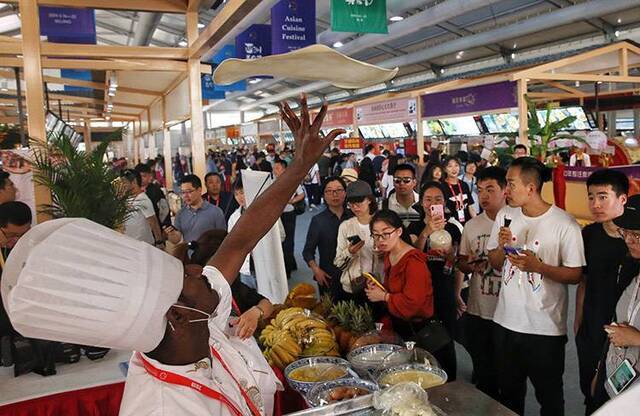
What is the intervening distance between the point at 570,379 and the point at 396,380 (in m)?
2.50

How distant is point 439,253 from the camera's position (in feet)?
12.2

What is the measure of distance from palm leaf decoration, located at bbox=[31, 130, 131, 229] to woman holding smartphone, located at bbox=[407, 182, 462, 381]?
2.35 meters

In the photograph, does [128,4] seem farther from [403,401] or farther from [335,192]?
[403,401]

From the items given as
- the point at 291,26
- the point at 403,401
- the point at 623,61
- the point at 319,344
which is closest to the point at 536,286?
the point at 319,344

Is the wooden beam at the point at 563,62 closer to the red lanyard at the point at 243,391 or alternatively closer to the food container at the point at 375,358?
the food container at the point at 375,358

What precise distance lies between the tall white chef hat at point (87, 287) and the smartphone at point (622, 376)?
177 cm

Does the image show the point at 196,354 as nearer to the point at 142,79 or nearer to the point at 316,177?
the point at 142,79

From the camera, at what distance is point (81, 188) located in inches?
149

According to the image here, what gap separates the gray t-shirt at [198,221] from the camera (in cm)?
502

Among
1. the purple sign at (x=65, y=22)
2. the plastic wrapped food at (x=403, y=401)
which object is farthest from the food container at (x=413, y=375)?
the purple sign at (x=65, y=22)

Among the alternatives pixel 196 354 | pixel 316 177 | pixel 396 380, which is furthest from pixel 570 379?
pixel 316 177

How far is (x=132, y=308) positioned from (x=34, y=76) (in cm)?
393

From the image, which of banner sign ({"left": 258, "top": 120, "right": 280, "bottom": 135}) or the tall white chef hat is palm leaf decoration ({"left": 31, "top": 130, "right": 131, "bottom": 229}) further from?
banner sign ({"left": 258, "top": 120, "right": 280, "bottom": 135})

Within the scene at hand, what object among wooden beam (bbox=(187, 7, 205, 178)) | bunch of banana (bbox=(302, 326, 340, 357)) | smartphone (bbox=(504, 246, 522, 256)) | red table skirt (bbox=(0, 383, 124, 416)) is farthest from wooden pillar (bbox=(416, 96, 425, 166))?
red table skirt (bbox=(0, 383, 124, 416))
